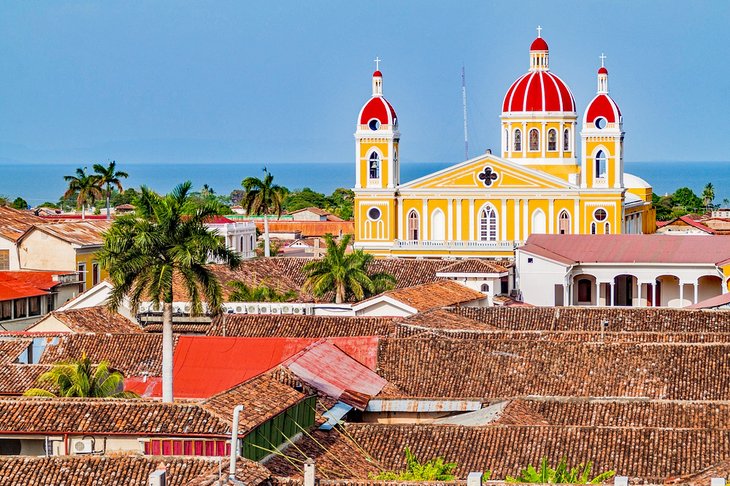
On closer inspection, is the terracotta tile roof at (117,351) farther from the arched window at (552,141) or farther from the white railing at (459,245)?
the arched window at (552,141)

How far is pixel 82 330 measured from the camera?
42.7 m

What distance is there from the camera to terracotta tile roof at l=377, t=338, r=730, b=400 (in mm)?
34062

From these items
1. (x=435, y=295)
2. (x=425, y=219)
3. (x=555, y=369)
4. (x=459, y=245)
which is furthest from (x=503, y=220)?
(x=555, y=369)

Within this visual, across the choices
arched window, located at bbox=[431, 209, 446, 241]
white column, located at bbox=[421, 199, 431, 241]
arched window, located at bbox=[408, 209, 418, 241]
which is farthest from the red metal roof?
arched window, located at bbox=[408, 209, 418, 241]

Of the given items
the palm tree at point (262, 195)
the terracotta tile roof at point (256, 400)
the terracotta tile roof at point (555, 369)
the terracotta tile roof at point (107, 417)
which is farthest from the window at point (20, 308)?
the terracotta tile roof at point (107, 417)

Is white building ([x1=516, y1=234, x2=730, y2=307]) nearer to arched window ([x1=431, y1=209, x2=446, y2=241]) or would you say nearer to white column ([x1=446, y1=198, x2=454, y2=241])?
white column ([x1=446, y1=198, x2=454, y2=241])

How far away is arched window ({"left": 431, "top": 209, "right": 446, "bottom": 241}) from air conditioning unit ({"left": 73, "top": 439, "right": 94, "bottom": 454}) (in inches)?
2056

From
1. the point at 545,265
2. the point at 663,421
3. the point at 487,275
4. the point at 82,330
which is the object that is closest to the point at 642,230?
the point at 545,265

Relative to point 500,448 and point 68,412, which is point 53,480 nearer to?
point 68,412

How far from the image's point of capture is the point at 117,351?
38031 mm

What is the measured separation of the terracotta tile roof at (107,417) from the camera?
24547 millimetres

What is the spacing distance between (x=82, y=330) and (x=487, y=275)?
19342 mm

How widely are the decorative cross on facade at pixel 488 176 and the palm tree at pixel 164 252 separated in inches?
1747

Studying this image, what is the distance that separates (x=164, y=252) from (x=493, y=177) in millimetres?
45195
